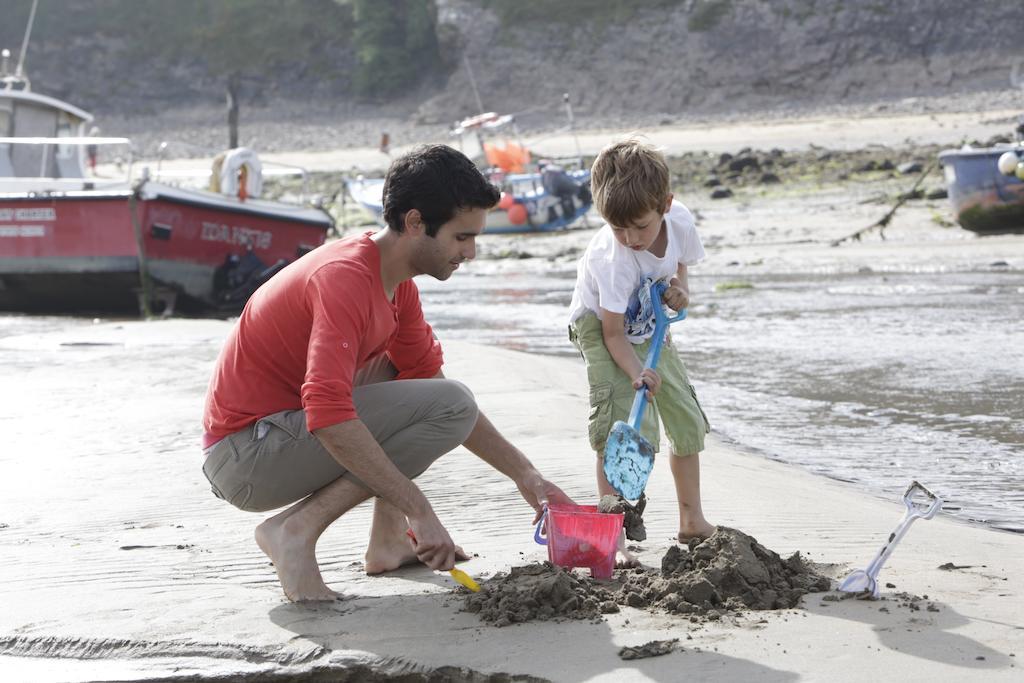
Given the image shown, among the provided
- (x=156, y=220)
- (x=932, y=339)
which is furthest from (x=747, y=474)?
(x=156, y=220)

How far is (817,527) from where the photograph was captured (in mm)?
4027

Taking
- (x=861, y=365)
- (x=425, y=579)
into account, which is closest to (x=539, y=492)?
(x=425, y=579)

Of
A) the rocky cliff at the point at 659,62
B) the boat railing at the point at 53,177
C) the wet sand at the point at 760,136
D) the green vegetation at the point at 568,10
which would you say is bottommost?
the boat railing at the point at 53,177

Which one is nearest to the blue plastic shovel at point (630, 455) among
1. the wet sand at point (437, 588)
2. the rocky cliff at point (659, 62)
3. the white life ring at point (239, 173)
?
A: the wet sand at point (437, 588)

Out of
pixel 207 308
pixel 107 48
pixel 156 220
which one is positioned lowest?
pixel 207 308

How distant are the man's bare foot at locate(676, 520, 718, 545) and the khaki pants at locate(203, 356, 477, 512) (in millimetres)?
824

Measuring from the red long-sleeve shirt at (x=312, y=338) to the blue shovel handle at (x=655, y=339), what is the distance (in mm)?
691

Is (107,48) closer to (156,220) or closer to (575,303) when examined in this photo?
(156,220)

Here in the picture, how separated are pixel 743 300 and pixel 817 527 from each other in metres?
7.55

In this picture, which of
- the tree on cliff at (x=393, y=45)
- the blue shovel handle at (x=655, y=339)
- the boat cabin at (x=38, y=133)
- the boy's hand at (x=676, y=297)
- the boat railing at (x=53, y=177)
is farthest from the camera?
the tree on cliff at (x=393, y=45)

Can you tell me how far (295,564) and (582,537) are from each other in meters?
0.76

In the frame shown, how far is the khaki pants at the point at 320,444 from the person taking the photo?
3.35 meters

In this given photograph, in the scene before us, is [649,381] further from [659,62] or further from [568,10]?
[568,10]

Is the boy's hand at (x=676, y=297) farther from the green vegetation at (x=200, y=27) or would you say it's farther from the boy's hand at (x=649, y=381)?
the green vegetation at (x=200, y=27)
